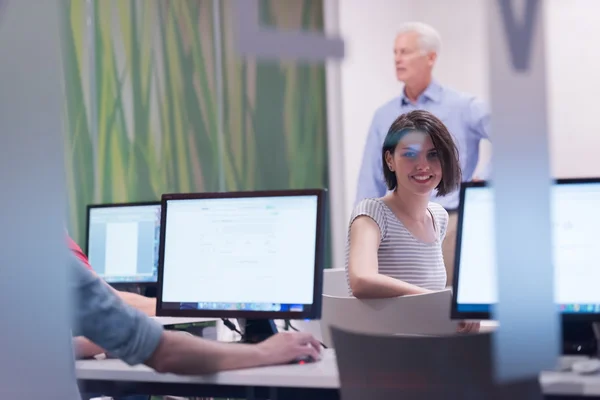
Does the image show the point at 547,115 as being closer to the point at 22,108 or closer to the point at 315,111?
the point at 22,108

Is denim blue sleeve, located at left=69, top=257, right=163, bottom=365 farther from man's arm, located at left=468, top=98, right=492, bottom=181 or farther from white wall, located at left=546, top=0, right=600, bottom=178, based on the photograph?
white wall, located at left=546, top=0, right=600, bottom=178

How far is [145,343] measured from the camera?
2.01 metres

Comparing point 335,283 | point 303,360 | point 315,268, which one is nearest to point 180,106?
point 335,283

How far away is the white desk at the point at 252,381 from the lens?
1780mm

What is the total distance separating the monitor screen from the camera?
12.7 ft

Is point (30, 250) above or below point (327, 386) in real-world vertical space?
above

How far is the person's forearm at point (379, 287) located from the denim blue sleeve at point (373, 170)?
2475 mm

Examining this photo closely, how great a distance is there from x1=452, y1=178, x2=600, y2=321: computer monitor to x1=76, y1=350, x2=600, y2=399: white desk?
32 centimetres

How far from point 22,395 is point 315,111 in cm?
479

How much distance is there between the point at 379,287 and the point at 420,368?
0.92 metres

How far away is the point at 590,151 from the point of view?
5.50m

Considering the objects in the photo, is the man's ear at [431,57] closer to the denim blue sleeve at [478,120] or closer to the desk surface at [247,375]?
the denim blue sleeve at [478,120]

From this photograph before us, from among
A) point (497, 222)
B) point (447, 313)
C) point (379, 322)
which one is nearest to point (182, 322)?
point (379, 322)

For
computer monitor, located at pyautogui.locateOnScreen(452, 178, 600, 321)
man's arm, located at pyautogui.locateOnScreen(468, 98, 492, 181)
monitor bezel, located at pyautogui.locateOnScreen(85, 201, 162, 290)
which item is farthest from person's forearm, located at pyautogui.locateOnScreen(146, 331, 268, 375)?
man's arm, located at pyautogui.locateOnScreen(468, 98, 492, 181)
